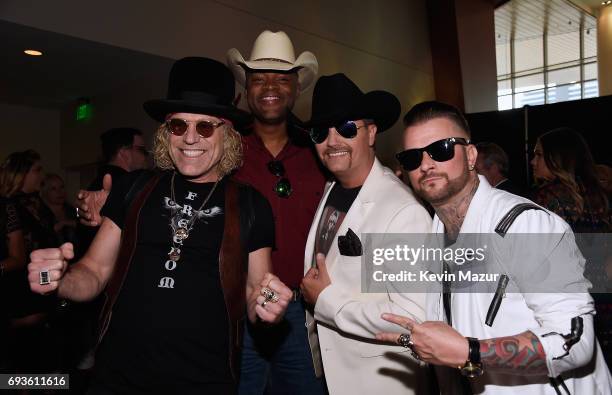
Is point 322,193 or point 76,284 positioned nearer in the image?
point 76,284

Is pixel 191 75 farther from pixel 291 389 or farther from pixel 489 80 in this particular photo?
pixel 489 80

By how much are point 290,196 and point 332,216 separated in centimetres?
38

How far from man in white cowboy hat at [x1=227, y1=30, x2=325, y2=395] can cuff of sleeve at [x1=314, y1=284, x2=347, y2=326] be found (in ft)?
1.52

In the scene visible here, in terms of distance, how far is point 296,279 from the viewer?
2977 millimetres

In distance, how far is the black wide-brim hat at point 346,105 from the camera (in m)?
2.79

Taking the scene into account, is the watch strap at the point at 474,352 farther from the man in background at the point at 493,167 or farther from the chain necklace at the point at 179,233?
the man in background at the point at 493,167

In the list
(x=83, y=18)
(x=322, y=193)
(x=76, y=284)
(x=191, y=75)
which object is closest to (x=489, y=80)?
(x=83, y=18)

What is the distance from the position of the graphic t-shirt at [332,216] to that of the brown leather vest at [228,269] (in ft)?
1.77

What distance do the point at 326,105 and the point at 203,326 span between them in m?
1.37

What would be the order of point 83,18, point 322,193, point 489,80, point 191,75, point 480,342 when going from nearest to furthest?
point 480,342
point 191,75
point 322,193
point 83,18
point 489,80

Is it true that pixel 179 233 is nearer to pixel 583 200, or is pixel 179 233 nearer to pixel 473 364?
pixel 473 364

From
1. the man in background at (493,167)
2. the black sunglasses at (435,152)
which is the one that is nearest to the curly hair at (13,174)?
the black sunglasses at (435,152)

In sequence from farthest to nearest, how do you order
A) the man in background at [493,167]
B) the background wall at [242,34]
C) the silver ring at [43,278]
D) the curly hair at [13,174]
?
the background wall at [242,34]
the man in background at [493,167]
the curly hair at [13,174]
the silver ring at [43,278]

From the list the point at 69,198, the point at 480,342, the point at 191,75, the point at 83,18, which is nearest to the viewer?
the point at 480,342
